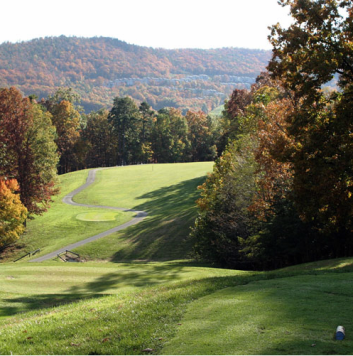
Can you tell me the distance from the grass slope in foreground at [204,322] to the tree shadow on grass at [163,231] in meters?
22.8

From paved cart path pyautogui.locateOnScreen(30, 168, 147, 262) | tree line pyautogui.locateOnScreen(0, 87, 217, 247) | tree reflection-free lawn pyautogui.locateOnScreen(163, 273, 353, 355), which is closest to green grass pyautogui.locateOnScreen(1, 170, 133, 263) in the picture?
paved cart path pyautogui.locateOnScreen(30, 168, 147, 262)

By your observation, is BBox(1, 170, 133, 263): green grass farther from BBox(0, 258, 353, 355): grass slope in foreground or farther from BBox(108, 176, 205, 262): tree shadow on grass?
→ BBox(0, 258, 353, 355): grass slope in foreground

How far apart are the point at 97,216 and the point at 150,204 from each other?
386 inches

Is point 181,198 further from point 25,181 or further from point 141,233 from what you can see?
point 25,181

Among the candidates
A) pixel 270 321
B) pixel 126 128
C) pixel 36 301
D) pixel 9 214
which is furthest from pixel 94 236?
pixel 126 128

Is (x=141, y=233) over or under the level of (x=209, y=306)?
under

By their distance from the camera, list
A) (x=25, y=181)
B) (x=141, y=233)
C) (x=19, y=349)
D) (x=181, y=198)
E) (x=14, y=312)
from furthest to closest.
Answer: (x=181, y=198) < (x=25, y=181) < (x=141, y=233) < (x=14, y=312) < (x=19, y=349)

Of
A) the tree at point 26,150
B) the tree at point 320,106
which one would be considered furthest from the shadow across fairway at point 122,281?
the tree at point 26,150

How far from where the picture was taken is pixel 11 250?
42625 millimetres

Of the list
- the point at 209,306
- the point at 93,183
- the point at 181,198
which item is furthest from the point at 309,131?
the point at 93,183

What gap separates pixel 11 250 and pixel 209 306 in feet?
124

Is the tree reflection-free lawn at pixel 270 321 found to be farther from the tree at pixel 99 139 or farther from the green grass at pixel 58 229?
the tree at pixel 99 139

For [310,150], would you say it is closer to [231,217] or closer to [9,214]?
[231,217]

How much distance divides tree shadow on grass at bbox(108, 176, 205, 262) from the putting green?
4.56 m
